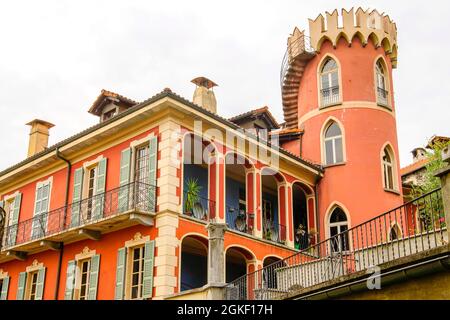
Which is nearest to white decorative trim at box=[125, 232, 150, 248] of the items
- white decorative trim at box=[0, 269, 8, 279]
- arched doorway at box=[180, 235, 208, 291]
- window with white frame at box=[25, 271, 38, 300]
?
arched doorway at box=[180, 235, 208, 291]

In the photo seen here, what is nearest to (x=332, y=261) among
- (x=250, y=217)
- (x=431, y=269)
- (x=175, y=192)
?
(x=431, y=269)

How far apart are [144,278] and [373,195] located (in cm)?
1017

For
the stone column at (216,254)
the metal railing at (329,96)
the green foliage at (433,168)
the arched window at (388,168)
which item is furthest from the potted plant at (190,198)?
the green foliage at (433,168)

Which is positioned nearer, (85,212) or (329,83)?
(85,212)

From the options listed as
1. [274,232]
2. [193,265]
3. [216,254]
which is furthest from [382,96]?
[216,254]

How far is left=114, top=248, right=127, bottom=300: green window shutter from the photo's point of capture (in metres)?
17.4

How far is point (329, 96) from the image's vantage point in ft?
81.7

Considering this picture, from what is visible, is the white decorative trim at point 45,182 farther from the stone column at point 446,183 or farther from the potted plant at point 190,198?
the stone column at point 446,183

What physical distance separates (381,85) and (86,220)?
43.9 feet

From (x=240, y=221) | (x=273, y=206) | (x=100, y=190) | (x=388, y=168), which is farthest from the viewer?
(x=388, y=168)

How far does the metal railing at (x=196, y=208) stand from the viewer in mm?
18297

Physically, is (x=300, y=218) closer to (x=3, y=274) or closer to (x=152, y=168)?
(x=152, y=168)

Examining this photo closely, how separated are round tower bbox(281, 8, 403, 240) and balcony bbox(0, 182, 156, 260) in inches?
332

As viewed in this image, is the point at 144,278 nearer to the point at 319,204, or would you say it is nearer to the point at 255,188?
the point at 255,188
